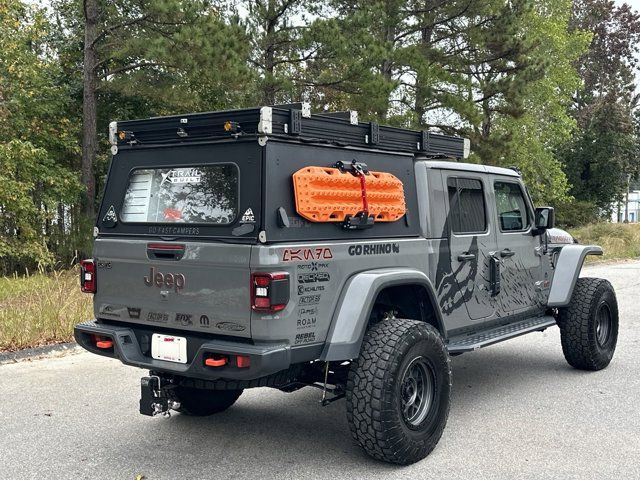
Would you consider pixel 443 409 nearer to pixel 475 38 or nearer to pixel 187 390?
pixel 187 390

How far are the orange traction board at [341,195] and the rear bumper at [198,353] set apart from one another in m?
0.85

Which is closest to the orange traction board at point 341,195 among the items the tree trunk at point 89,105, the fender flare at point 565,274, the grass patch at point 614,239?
the fender flare at point 565,274

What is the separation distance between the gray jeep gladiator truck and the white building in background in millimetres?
41330

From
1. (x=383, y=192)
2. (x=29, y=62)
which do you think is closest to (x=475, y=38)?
(x=29, y=62)

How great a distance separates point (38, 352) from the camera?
7.31 metres

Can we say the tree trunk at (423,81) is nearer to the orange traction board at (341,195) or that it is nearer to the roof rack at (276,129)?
the roof rack at (276,129)

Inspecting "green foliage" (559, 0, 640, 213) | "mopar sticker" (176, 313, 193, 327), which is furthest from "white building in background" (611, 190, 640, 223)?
"mopar sticker" (176, 313, 193, 327)

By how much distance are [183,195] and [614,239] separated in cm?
2352

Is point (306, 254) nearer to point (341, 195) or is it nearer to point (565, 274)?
point (341, 195)

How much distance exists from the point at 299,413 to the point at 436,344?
1.49m

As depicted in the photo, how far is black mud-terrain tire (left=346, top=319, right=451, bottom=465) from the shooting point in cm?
400

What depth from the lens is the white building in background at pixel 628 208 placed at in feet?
142

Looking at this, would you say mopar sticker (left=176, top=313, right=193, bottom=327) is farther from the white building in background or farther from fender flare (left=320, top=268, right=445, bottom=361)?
the white building in background

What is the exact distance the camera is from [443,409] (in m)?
4.45
